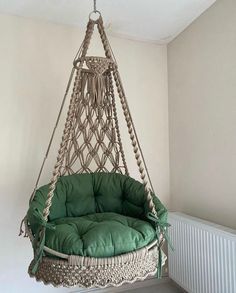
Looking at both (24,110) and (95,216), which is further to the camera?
(24,110)

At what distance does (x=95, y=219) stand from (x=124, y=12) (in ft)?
5.64

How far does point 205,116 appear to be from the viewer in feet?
7.07

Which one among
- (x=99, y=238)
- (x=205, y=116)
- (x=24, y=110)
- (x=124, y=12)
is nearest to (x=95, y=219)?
(x=99, y=238)

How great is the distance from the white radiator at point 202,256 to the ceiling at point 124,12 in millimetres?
1755

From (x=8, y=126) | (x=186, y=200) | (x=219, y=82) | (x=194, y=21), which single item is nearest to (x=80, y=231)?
(x=8, y=126)

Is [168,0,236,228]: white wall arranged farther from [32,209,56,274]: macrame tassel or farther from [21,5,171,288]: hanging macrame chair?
[32,209,56,274]: macrame tassel

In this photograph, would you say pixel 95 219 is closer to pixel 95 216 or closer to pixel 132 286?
pixel 95 216

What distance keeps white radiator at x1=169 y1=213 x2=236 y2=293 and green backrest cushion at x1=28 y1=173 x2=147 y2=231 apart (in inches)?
23.9

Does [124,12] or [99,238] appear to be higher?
[124,12]

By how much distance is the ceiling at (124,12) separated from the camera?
2039mm

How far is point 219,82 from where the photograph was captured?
200 centimetres

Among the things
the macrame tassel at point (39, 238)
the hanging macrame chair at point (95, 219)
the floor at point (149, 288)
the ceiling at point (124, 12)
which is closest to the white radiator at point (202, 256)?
the floor at point (149, 288)

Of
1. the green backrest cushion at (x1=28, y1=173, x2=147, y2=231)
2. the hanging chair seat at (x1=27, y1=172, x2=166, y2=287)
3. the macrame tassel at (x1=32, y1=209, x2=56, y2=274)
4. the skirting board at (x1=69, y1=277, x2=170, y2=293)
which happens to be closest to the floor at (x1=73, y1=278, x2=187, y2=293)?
the skirting board at (x1=69, y1=277, x2=170, y2=293)

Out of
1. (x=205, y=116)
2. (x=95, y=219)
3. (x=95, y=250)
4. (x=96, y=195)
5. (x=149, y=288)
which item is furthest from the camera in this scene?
(x=149, y=288)
